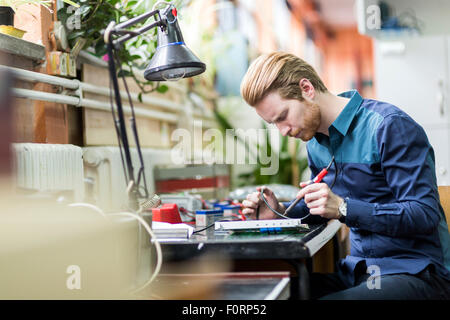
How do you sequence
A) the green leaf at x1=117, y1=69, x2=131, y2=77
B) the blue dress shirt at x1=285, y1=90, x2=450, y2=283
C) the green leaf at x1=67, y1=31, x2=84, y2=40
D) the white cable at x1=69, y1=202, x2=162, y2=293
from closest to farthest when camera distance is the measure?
the white cable at x1=69, y1=202, x2=162, y2=293, the blue dress shirt at x1=285, y1=90, x2=450, y2=283, the green leaf at x1=117, y1=69, x2=131, y2=77, the green leaf at x1=67, y1=31, x2=84, y2=40

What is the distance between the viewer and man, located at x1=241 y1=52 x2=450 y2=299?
1.12 metres

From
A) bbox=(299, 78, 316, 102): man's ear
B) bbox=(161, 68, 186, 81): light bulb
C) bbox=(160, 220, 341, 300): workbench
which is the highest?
bbox=(161, 68, 186, 81): light bulb

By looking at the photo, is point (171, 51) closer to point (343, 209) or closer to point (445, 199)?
point (343, 209)

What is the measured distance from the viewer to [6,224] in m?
0.87

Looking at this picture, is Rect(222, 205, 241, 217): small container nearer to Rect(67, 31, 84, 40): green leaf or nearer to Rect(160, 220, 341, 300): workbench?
Rect(160, 220, 341, 300): workbench

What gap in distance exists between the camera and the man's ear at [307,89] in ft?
4.29

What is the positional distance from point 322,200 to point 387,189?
0.21 m

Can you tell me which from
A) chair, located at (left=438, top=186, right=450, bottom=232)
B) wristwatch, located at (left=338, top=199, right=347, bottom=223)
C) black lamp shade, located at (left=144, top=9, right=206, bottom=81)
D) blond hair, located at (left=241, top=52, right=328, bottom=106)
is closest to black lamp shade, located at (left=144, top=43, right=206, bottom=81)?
black lamp shade, located at (left=144, top=9, right=206, bottom=81)

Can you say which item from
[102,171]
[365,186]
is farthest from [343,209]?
[102,171]

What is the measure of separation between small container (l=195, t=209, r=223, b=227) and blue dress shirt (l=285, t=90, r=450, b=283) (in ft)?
1.16
